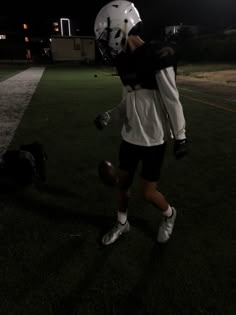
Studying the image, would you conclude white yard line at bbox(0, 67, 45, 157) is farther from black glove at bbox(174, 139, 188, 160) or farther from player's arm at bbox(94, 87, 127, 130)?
black glove at bbox(174, 139, 188, 160)

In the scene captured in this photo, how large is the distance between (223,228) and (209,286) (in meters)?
0.92

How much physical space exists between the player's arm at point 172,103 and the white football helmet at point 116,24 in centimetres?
44

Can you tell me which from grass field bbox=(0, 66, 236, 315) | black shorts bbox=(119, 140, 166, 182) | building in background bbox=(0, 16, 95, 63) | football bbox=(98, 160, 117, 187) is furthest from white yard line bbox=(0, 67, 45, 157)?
building in background bbox=(0, 16, 95, 63)

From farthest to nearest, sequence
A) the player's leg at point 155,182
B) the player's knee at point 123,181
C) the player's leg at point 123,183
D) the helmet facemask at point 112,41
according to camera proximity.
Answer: the player's knee at point 123,181, the player's leg at point 123,183, the player's leg at point 155,182, the helmet facemask at point 112,41

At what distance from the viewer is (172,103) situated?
241 centimetres

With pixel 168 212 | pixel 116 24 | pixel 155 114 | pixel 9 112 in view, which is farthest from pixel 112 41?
pixel 9 112

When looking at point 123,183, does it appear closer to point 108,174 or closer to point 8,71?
point 108,174

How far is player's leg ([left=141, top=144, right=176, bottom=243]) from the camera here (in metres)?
2.67

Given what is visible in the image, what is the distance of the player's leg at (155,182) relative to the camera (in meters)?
2.67

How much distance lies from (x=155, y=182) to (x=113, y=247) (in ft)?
2.66

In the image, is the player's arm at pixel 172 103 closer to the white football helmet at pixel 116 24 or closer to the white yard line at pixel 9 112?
the white football helmet at pixel 116 24

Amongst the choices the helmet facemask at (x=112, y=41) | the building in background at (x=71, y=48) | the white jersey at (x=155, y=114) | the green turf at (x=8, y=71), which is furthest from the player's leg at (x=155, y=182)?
the building in background at (x=71, y=48)

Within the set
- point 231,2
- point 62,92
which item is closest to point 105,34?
point 62,92

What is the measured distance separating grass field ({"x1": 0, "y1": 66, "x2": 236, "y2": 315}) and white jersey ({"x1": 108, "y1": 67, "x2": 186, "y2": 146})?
43 centimetres
